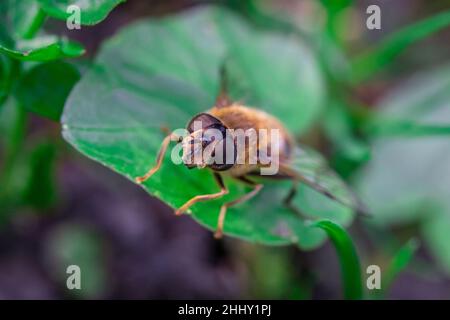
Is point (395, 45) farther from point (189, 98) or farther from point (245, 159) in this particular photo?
point (245, 159)

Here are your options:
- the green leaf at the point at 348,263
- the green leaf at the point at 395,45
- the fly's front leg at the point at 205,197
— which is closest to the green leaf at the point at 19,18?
the fly's front leg at the point at 205,197

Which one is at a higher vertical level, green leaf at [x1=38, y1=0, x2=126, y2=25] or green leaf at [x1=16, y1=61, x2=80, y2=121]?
green leaf at [x1=38, y1=0, x2=126, y2=25]

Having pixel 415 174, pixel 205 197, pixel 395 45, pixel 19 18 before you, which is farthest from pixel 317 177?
pixel 415 174

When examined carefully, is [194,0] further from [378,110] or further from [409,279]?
[409,279]

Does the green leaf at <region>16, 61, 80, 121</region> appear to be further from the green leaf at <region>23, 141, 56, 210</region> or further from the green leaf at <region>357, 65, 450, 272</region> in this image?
the green leaf at <region>357, 65, 450, 272</region>

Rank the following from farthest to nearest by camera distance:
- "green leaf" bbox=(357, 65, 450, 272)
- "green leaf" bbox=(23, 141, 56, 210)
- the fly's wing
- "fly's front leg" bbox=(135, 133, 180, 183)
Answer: "green leaf" bbox=(357, 65, 450, 272) → "green leaf" bbox=(23, 141, 56, 210) → the fly's wing → "fly's front leg" bbox=(135, 133, 180, 183)

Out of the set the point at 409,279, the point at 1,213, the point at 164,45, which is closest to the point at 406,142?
the point at 409,279

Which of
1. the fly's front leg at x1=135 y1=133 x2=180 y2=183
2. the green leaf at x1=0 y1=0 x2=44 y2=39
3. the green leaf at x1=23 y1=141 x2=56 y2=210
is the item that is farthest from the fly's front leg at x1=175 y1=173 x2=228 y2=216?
the green leaf at x1=23 y1=141 x2=56 y2=210
